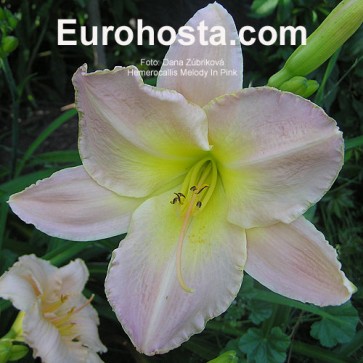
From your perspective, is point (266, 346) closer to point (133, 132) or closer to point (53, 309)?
point (53, 309)

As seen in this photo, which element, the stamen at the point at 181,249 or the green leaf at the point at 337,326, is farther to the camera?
the green leaf at the point at 337,326

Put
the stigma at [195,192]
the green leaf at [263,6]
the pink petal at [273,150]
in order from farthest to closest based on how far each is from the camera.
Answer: the green leaf at [263,6], the stigma at [195,192], the pink petal at [273,150]

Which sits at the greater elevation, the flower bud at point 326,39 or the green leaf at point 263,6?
the flower bud at point 326,39

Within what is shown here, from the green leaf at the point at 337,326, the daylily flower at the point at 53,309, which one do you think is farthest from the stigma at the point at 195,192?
the green leaf at the point at 337,326

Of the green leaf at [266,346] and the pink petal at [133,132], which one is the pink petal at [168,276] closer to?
the pink petal at [133,132]

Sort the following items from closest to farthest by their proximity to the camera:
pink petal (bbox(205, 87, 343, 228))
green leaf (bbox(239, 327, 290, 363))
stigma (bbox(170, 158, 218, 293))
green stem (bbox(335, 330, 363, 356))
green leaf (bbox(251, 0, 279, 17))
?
1. pink petal (bbox(205, 87, 343, 228))
2. stigma (bbox(170, 158, 218, 293))
3. green leaf (bbox(239, 327, 290, 363))
4. green stem (bbox(335, 330, 363, 356))
5. green leaf (bbox(251, 0, 279, 17))

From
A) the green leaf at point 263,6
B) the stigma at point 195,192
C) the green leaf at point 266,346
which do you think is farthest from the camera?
the green leaf at point 263,6

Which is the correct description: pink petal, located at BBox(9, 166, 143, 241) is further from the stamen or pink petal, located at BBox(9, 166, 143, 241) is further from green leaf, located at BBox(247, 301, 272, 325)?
green leaf, located at BBox(247, 301, 272, 325)

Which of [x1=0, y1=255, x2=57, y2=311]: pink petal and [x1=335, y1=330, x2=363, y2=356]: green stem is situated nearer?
[x1=0, y1=255, x2=57, y2=311]: pink petal

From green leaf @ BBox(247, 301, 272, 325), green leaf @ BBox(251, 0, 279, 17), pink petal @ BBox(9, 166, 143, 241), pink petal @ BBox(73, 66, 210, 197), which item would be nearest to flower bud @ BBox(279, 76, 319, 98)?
pink petal @ BBox(73, 66, 210, 197)
